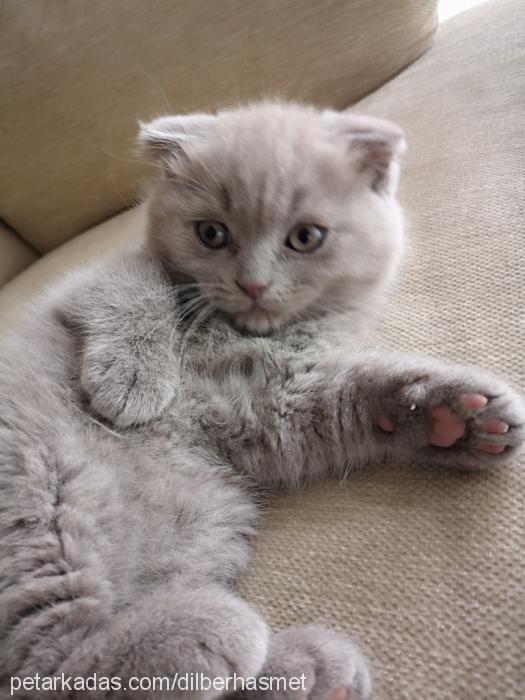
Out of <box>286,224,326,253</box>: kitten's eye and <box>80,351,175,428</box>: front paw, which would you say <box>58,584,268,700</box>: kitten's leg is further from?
<box>286,224,326,253</box>: kitten's eye

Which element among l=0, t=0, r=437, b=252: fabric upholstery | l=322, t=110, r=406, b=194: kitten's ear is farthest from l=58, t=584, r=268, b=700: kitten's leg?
l=0, t=0, r=437, b=252: fabric upholstery

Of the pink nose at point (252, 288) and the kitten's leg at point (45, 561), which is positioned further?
the pink nose at point (252, 288)

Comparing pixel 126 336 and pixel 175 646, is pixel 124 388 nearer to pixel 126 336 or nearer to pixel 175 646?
pixel 126 336

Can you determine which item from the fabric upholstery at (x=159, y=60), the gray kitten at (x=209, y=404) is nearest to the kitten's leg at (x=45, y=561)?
the gray kitten at (x=209, y=404)

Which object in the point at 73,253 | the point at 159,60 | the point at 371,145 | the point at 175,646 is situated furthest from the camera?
the point at 73,253

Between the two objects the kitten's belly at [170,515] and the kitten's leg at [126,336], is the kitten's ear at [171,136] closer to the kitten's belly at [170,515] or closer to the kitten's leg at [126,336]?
the kitten's leg at [126,336]

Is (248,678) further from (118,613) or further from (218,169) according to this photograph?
(218,169)

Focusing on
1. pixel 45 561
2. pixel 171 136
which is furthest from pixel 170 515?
pixel 171 136
